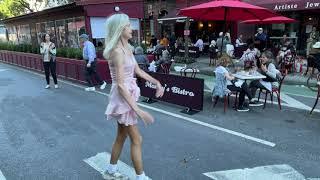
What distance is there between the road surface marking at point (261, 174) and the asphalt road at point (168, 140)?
114 mm

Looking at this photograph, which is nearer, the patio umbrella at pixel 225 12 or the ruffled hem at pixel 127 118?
the ruffled hem at pixel 127 118

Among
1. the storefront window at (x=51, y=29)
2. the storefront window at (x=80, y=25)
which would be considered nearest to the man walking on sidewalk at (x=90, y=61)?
the storefront window at (x=80, y=25)

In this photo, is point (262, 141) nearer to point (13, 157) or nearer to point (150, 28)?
point (13, 157)

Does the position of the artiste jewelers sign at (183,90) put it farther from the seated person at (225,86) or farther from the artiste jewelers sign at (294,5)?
the artiste jewelers sign at (294,5)

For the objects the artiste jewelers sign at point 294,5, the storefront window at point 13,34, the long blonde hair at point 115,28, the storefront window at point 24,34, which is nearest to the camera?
the long blonde hair at point 115,28

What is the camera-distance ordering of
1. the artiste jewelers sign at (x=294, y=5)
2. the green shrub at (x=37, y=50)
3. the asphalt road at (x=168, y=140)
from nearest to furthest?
the asphalt road at (x=168, y=140) < the green shrub at (x=37, y=50) < the artiste jewelers sign at (x=294, y=5)

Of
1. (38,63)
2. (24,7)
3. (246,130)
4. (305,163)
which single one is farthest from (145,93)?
(24,7)

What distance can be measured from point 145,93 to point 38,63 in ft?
29.8

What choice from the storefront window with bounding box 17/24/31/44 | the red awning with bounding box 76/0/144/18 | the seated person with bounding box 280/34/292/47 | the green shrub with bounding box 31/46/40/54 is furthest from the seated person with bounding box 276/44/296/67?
the storefront window with bounding box 17/24/31/44

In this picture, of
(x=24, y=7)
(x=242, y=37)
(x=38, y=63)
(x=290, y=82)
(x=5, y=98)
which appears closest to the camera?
(x=5, y=98)

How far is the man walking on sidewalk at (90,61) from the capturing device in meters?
10.7

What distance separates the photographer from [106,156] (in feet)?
16.9

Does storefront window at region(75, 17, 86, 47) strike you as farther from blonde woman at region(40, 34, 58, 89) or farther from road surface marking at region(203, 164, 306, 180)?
road surface marking at region(203, 164, 306, 180)

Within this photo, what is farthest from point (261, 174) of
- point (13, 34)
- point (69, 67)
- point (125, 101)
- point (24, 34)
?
point (13, 34)
